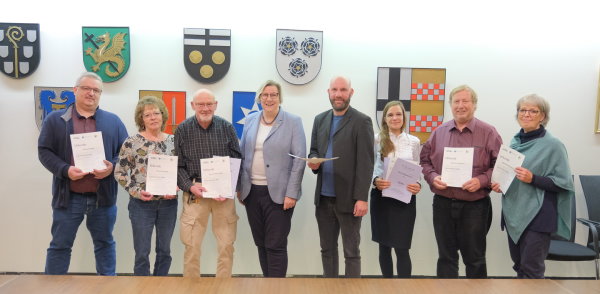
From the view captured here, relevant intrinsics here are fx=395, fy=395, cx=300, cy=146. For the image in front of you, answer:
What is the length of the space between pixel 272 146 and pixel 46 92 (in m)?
2.37

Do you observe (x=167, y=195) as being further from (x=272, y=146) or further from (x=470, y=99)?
(x=470, y=99)

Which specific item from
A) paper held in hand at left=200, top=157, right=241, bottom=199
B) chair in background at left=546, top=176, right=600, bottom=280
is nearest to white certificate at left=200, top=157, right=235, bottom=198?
paper held in hand at left=200, top=157, right=241, bottom=199

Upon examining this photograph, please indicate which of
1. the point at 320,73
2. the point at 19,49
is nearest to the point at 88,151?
the point at 19,49

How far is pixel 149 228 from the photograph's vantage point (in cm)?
280

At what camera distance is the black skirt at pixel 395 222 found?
2.93m

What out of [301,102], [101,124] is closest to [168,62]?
[101,124]

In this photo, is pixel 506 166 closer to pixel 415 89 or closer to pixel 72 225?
pixel 415 89

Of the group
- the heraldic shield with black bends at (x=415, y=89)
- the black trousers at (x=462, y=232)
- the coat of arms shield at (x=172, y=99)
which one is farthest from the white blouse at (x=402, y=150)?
the coat of arms shield at (x=172, y=99)

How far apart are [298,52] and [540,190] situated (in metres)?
2.25

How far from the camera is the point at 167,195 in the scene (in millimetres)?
2705

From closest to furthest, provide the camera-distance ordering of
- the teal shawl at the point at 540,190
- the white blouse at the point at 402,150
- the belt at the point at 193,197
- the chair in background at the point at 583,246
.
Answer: the teal shawl at the point at 540,190 → the belt at the point at 193,197 → the white blouse at the point at 402,150 → the chair in background at the point at 583,246

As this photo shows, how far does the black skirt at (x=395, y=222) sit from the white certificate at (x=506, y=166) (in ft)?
2.08

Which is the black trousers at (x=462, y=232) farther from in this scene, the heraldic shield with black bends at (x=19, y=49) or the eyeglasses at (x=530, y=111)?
the heraldic shield with black bends at (x=19, y=49)

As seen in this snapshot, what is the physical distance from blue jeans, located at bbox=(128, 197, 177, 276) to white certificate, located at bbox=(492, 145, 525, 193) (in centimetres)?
226
